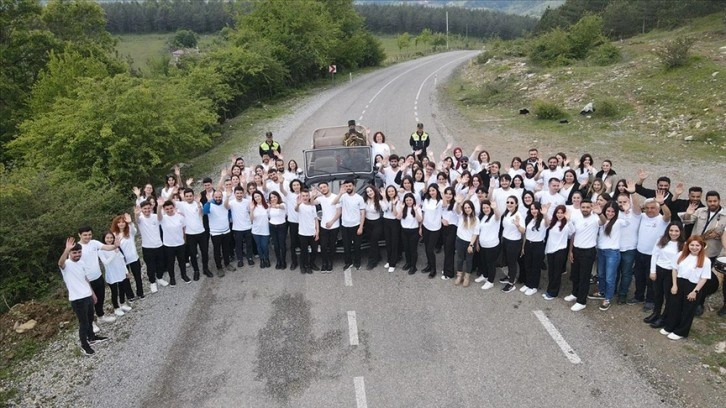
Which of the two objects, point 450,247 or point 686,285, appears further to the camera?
point 450,247

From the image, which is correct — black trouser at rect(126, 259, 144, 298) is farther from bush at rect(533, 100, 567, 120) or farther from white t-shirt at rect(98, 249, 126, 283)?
bush at rect(533, 100, 567, 120)

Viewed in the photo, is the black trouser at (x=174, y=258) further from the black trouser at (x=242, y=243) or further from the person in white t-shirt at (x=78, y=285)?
the person in white t-shirt at (x=78, y=285)

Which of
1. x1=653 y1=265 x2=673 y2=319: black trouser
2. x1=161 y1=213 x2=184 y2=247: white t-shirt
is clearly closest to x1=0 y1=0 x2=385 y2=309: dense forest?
x1=161 y1=213 x2=184 y2=247: white t-shirt

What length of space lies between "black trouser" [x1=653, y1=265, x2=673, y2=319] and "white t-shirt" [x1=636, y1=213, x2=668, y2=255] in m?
0.50

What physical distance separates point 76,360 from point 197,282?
2.51 m

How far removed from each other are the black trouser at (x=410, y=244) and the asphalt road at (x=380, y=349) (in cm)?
37

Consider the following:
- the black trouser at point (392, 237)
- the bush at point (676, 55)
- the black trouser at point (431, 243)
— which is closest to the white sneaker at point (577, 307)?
the black trouser at point (431, 243)

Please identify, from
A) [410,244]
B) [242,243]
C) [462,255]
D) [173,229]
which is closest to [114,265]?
[173,229]

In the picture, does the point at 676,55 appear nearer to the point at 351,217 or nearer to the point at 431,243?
the point at 431,243

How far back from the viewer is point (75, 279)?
741 cm

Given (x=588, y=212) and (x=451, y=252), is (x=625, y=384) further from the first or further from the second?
(x=451, y=252)

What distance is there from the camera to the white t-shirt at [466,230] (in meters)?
8.68

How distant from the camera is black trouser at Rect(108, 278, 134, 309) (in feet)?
27.9

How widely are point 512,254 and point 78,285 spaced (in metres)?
6.67
